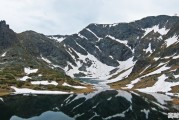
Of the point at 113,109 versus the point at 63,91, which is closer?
the point at 113,109

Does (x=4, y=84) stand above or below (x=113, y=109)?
above

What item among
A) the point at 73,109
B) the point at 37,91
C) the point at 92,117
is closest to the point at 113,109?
the point at 73,109

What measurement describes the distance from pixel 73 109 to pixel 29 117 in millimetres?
21253

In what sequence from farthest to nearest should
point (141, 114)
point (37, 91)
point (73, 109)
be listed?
point (37, 91) < point (73, 109) < point (141, 114)

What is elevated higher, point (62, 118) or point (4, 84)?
point (4, 84)

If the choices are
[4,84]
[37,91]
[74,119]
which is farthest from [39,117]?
[4,84]

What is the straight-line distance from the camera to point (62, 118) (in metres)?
90.9

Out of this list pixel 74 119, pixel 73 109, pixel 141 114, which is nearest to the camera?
pixel 74 119

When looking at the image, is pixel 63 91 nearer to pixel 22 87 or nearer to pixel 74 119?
pixel 22 87

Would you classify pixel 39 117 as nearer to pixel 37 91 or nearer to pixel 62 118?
pixel 62 118

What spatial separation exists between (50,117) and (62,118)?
392cm

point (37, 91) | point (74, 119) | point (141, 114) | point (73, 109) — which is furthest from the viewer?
point (37, 91)

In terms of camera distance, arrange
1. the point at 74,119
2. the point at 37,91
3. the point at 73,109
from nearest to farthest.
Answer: the point at 74,119
the point at 73,109
the point at 37,91

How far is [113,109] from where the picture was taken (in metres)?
113
